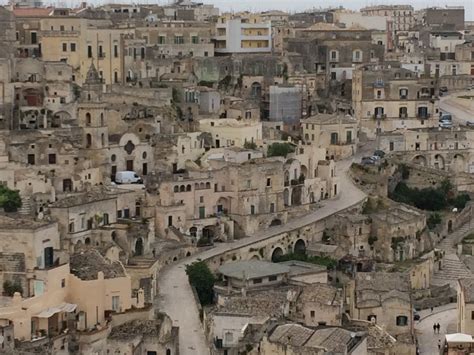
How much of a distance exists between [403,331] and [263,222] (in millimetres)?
8319

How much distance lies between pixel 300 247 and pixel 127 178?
6499mm

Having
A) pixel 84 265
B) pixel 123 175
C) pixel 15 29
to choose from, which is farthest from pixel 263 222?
pixel 15 29

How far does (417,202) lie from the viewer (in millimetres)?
49719

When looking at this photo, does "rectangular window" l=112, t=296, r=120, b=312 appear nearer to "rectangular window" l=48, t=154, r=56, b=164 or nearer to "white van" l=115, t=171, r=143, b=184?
"rectangular window" l=48, t=154, r=56, b=164

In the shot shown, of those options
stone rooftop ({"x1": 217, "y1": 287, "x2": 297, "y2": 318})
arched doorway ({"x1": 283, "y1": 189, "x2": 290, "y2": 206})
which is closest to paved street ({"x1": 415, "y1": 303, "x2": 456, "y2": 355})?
stone rooftop ({"x1": 217, "y1": 287, "x2": 297, "y2": 318})

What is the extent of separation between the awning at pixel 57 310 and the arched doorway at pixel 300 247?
12.6 metres

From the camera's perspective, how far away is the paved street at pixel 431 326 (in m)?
35.4

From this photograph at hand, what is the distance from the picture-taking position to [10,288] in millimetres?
30734

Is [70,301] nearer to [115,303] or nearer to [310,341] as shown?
[115,303]

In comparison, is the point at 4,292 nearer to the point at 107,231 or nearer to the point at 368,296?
the point at 107,231

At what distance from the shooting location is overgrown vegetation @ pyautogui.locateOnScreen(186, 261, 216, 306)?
3591cm

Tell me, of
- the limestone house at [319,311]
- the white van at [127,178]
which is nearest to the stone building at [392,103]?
the white van at [127,178]

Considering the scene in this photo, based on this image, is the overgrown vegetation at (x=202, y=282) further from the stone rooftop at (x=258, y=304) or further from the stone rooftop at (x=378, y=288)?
the stone rooftop at (x=378, y=288)

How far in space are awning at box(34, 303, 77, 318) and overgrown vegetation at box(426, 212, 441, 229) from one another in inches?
771
